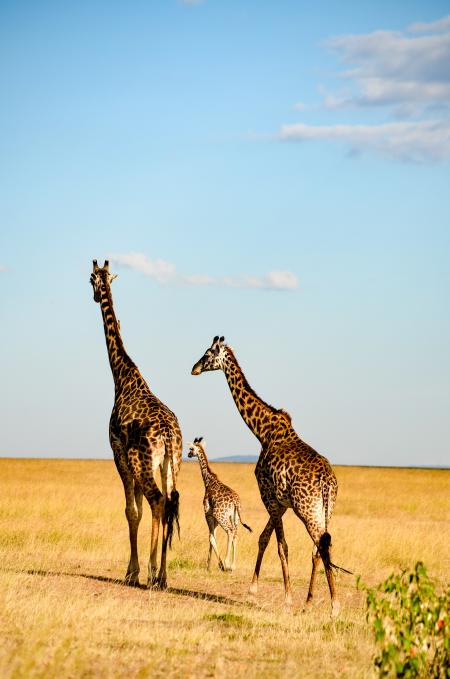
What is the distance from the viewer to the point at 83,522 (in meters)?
25.1

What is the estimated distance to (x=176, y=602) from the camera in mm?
13148

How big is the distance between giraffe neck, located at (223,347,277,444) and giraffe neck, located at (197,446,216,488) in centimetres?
416

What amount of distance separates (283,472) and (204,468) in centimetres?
633

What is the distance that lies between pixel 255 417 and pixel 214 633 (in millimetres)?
4439

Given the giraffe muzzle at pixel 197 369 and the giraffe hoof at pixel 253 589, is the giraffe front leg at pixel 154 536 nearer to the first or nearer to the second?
the giraffe hoof at pixel 253 589

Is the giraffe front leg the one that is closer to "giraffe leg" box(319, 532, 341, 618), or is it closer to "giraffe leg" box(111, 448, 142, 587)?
"giraffe leg" box(111, 448, 142, 587)

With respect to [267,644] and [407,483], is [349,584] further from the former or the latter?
[407,483]

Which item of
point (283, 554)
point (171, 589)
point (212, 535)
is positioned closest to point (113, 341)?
point (212, 535)

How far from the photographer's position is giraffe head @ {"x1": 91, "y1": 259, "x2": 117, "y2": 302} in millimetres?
17234

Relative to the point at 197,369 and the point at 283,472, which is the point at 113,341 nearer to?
the point at 197,369

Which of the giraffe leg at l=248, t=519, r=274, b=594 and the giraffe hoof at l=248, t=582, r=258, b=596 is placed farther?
the giraffe hoof at l=248, t=582, r=258, b=596

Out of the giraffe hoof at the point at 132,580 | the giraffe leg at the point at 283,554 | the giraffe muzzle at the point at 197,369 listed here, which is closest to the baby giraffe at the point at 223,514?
the giraffe hoof at the point at 132,580

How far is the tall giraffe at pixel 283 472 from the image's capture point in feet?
41.5

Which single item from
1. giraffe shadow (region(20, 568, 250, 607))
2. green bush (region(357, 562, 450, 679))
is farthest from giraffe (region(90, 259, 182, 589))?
green bush (region(357, 562, 450, 679))
